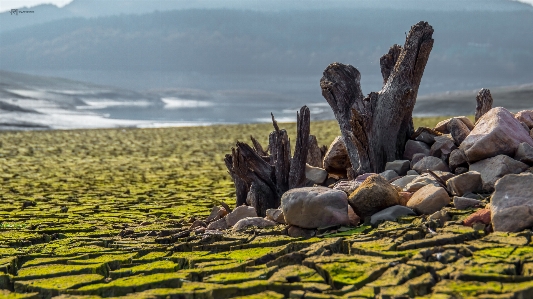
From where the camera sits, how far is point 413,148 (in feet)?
24.1

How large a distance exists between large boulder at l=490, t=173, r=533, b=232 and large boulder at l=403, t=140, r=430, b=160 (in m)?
2.34

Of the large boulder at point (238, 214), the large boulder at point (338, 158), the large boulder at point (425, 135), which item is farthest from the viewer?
the large boulder at point (338, 158)

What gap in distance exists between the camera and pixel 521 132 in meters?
6.44

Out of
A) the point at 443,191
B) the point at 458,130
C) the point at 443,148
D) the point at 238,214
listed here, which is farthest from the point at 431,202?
the point at 238,214

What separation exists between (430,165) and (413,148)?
74 cm

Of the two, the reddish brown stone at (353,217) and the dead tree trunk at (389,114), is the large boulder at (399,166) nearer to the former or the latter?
the dead tree trunk at (389,114)

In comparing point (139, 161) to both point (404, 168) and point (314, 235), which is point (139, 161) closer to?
point (404, 168)

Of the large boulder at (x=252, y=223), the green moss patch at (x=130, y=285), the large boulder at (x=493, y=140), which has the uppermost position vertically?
the large boulder at (x=493, y=140)

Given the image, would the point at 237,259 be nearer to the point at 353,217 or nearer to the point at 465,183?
the point at 353,217

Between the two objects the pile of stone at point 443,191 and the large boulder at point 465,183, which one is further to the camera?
the large boulder at point 465,183

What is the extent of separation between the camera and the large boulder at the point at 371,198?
18.3 ft

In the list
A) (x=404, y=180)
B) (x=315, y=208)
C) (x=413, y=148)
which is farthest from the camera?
(x=413, y=148)

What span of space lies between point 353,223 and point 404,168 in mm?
1564

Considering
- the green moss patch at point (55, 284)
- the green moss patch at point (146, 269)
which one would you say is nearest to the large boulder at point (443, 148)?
the green moss patch at point (146, 269)
